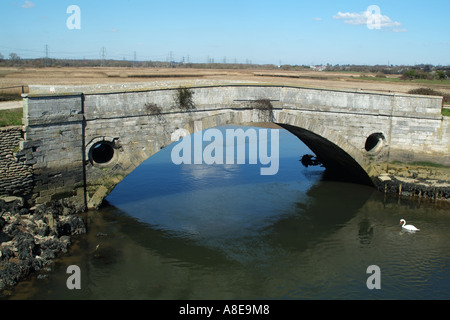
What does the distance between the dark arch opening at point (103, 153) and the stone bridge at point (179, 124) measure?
0.13 feet

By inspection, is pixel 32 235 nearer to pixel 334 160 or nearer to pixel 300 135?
pixel 300 135

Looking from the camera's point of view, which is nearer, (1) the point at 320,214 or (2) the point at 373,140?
(1) the point at 320,214

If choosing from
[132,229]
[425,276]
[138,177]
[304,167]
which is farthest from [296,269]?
[304,167]

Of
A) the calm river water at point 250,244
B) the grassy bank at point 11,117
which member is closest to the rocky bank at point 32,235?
the calm river water at point 250,244

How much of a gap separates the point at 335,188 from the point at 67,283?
14.9m

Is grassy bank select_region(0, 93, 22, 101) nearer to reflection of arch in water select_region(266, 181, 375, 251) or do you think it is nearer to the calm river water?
the calm river water

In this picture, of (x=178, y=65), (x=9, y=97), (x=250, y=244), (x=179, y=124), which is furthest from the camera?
(x=178, y=65)

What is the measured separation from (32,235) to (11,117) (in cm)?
555

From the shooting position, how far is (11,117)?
676 inches

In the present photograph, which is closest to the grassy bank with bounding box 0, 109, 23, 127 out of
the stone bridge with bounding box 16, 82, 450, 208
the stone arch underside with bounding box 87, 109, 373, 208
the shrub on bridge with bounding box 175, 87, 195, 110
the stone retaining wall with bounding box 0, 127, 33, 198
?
the stone retaining wall with bounding box 0, 127, 33, 198

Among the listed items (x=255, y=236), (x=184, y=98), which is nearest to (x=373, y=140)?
(x=255, y=236)

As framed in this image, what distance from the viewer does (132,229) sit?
16656mm

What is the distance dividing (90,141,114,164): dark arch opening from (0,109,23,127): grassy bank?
2.99 meters

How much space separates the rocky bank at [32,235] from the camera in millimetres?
12633
